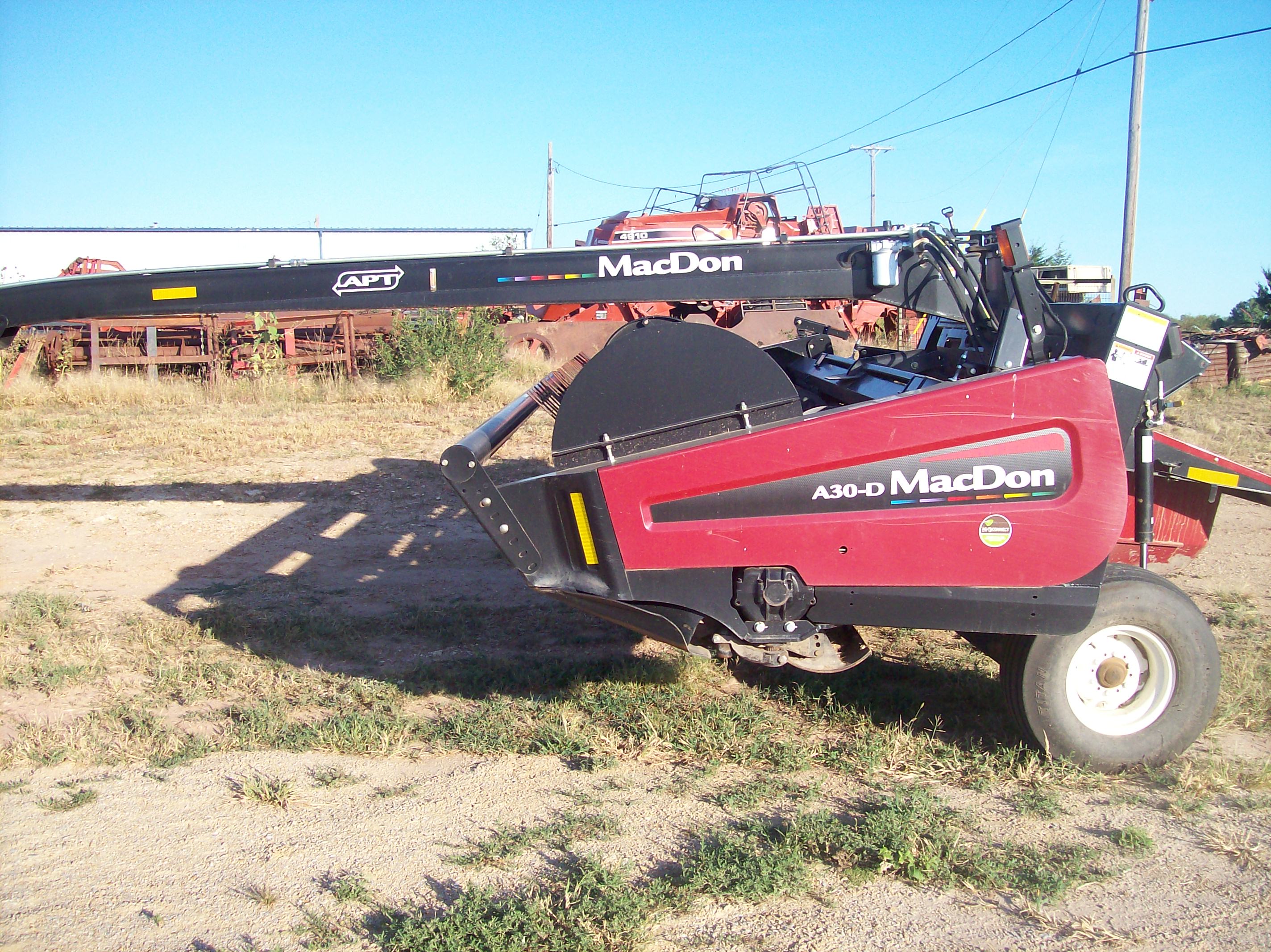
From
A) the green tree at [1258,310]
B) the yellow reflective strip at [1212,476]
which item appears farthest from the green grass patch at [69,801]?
the green tree at [1258,310]

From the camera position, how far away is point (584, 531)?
4.14 meters

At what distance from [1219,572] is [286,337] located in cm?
1426

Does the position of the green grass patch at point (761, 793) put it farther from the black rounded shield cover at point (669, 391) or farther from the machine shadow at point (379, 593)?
the black rounded shield cover at point (669, 391)

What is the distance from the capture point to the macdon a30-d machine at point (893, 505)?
3.99 meters

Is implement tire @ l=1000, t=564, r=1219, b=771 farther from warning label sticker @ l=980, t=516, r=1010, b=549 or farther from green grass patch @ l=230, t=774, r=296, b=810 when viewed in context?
green grass patch @ l=230, t=774, r=296, b=810

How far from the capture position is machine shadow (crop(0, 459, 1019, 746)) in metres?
5.41

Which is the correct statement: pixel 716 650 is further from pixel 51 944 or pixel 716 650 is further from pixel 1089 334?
pixel 51 944

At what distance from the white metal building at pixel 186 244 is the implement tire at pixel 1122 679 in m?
41.8

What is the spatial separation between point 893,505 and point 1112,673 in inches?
53.4

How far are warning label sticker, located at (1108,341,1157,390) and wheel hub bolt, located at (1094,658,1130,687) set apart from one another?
1.22 m

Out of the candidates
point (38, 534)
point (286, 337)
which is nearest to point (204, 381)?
point (286, 337)

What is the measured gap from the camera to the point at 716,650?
4.41 metres

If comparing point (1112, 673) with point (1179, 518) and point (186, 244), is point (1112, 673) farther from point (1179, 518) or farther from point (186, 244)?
point (186, 244)

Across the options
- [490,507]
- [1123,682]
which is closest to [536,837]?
[490,507]
